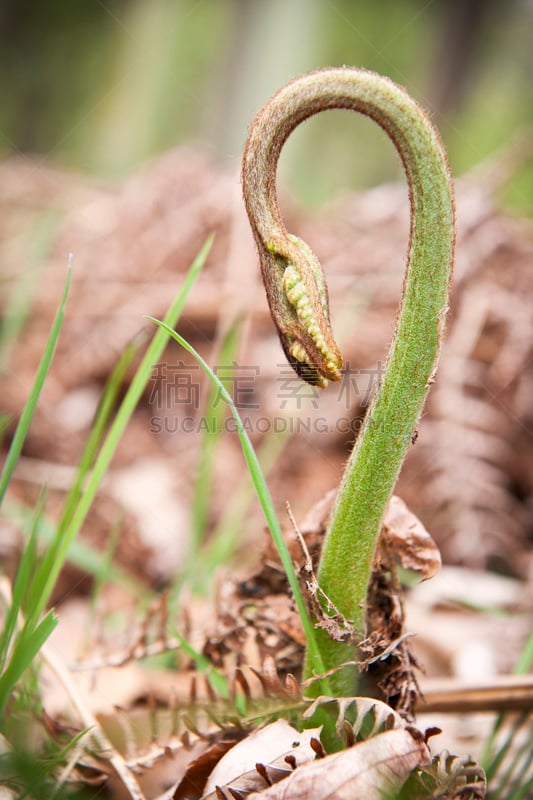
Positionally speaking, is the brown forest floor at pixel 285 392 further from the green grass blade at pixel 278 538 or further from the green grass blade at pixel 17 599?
the green grass blade at pixel 278 538

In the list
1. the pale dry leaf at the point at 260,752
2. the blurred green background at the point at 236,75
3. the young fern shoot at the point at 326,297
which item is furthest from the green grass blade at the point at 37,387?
the blurred green background at the point at 236,75

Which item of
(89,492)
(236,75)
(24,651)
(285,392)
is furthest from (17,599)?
(236,75)

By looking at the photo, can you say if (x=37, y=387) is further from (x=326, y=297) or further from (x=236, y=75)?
(x=236, y=75)

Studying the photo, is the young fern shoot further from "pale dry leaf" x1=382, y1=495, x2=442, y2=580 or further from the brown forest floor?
the brown forest floor

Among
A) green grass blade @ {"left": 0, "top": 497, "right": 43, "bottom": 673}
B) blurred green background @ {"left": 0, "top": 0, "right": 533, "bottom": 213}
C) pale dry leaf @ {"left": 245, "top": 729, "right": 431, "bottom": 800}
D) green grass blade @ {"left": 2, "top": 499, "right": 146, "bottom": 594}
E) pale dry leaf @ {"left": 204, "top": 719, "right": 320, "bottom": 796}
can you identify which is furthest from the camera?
blurred green background @ {"left": 0, "top": 0, "right": 533, "bottom": 213}

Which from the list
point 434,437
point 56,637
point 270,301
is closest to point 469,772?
point 270,301

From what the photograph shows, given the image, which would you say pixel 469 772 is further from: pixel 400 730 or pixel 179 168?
pixel 179 168

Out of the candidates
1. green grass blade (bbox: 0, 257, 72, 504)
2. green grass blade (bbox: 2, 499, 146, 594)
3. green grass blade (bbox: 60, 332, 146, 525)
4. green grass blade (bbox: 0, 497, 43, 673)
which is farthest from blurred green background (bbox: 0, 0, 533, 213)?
green grass blade (bbox: 0, 497, 43, 673)
